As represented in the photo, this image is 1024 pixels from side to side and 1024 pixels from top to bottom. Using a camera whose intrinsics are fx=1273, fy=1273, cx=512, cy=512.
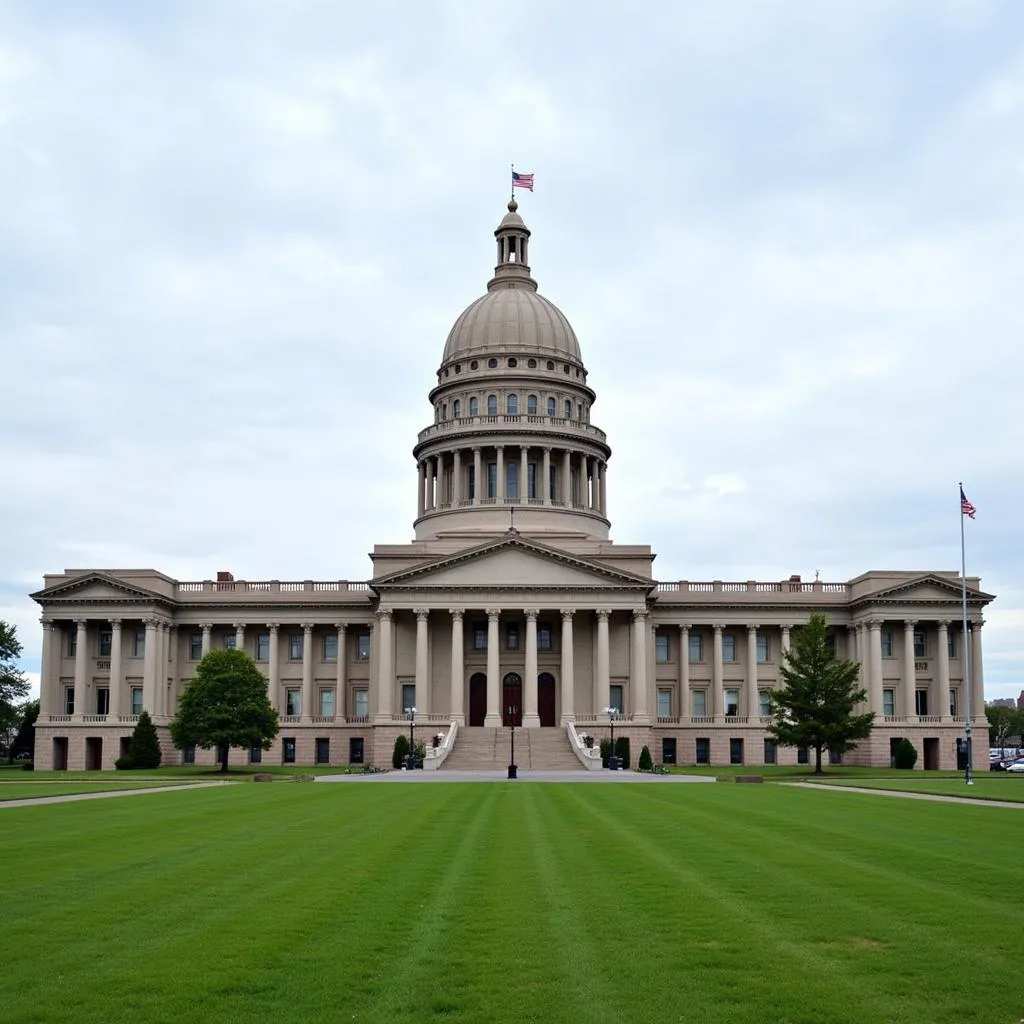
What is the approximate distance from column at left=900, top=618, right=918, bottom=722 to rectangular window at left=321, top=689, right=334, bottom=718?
44.6 m

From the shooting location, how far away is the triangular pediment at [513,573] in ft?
305

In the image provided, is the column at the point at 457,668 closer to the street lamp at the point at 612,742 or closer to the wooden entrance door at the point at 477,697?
the wooden entrance door at the point at 477,697

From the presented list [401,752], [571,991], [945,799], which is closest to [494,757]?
[401,752]

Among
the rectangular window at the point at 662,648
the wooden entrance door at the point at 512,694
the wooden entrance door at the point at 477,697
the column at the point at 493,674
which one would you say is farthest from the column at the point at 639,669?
the wooden entrance door at the point at 477,697

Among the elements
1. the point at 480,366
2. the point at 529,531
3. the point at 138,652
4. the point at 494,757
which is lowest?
the point at 494,757

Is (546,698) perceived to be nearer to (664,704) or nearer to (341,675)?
(664,704)

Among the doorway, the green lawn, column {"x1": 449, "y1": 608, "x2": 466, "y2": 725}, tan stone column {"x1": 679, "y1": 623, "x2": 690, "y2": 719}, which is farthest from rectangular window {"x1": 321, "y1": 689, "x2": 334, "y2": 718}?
the green lawn

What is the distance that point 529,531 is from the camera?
10588 centimetres

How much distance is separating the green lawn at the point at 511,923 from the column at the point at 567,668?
61.6m

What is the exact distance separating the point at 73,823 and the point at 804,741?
178 ft

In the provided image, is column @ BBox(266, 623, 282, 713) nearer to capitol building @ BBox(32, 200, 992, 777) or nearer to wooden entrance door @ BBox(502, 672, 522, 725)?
capitol building @ BBox(32, 200, 992, 777)

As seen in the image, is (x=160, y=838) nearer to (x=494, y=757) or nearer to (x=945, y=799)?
(x=945, y=799)

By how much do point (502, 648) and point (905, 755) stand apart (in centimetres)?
3059

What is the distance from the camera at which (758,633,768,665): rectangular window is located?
102469 mm
